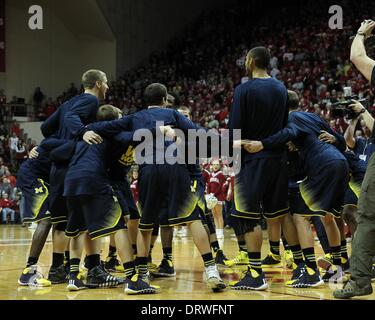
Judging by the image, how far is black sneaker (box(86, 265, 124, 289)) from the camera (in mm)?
6660

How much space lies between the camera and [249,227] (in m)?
6.11

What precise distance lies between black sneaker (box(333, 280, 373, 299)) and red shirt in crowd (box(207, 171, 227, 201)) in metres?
10.7

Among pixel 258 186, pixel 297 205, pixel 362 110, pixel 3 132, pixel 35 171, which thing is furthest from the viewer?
pixel 3 132

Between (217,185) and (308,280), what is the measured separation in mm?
9825

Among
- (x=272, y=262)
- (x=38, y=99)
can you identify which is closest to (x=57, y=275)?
(x=272, y=262)

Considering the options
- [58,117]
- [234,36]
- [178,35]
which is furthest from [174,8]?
[58,117]

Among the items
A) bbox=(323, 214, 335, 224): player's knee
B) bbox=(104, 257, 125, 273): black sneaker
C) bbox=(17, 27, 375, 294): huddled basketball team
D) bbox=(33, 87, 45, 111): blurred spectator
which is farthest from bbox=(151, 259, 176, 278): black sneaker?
bbox=(33, 87, 45, 111): blurred spectator

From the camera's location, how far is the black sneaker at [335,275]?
22.0 ft

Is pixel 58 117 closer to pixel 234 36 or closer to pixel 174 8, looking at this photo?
pixel 234 36

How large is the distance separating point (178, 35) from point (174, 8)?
1.31m

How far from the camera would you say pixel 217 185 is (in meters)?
16.1

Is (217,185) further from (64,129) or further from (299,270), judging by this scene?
(299,270)

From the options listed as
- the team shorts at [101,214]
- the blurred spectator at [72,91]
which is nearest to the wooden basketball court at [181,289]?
the team shorts at [101,214]

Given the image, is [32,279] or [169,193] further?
[32,279]
